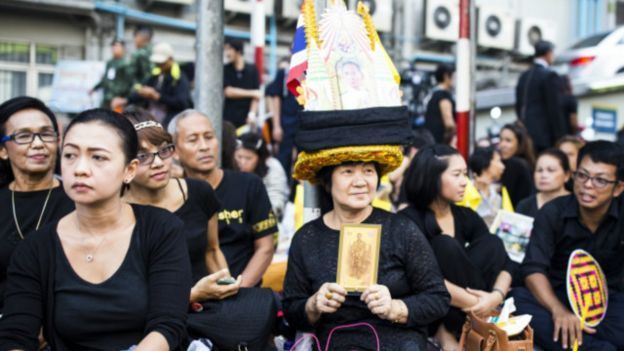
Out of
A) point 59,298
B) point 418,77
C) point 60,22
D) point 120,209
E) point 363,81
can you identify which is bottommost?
point 59,298

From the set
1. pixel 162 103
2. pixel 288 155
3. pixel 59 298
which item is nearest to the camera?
pixel 59 298

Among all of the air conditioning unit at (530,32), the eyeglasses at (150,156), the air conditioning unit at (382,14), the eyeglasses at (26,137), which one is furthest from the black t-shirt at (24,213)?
the air conditioning unit at (530,32)

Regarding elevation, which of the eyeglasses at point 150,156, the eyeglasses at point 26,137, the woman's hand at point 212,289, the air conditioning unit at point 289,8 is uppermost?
the air conditioning unit at point 289,8

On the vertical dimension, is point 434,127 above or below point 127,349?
above

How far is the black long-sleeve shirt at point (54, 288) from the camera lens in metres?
3.11

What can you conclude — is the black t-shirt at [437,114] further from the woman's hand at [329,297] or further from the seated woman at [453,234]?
the woman's hand at [329,297]

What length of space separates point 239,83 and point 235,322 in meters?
5.45

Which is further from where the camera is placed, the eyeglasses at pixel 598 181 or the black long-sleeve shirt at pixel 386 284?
the eyeglasses at pixel 598 181

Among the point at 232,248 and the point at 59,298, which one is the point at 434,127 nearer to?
the point at 232,248

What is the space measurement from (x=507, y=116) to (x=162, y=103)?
6.88 m

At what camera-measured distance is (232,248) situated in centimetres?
474

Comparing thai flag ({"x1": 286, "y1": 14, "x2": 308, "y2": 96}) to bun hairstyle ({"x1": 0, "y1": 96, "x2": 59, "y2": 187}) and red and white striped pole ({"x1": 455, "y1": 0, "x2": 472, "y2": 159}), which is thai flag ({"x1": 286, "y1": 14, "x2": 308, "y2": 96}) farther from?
red and white striped pole ({"x1": 455, "y1": 0, "x2": 472, "y2": 159})

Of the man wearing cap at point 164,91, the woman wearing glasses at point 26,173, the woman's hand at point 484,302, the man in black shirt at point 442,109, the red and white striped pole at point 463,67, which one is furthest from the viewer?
the man in black shirt at point 442,109

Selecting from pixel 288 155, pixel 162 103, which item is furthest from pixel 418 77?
pixel 162 103
